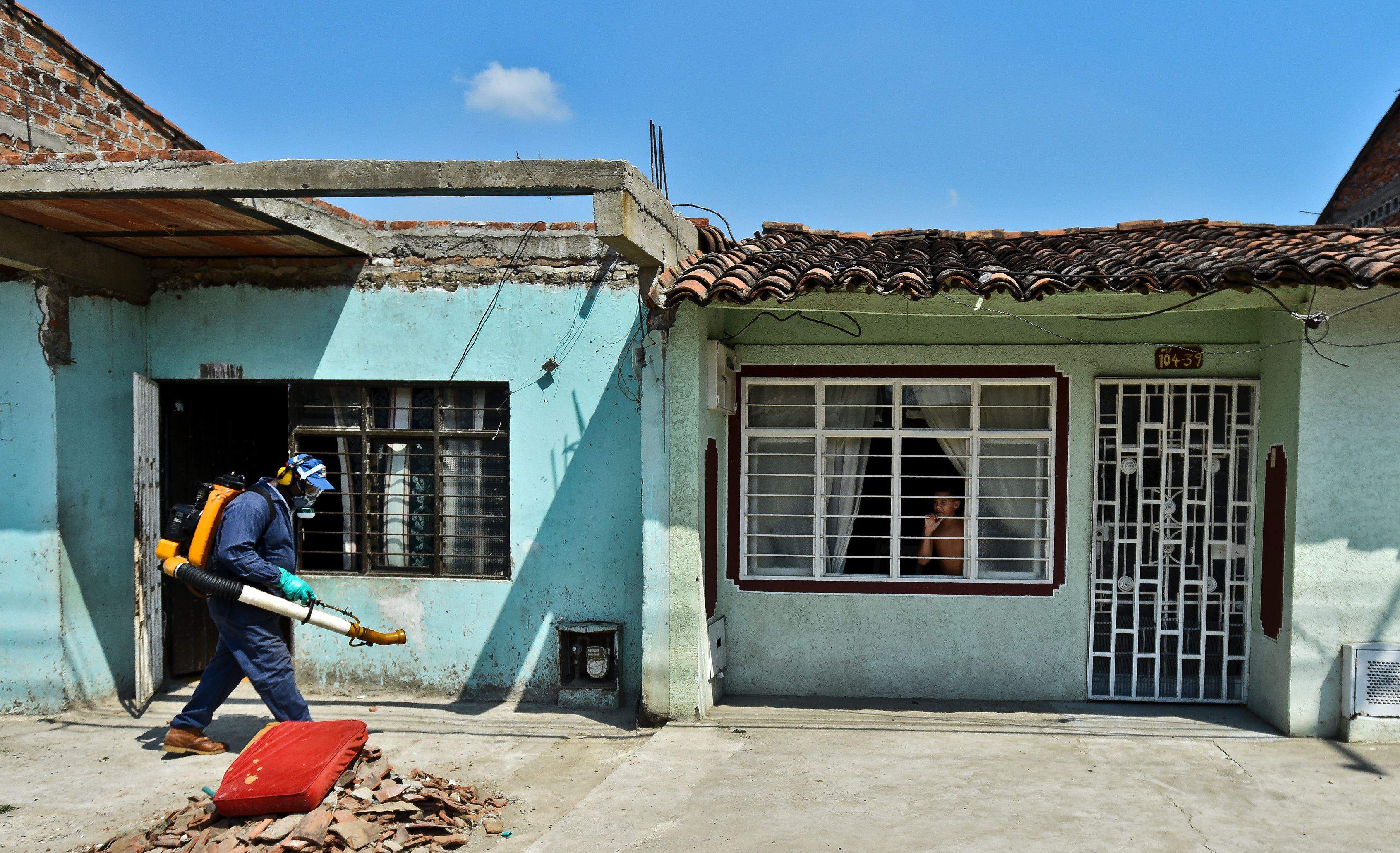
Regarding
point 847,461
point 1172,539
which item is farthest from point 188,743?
point 1172,539

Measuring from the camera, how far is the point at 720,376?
6570 mm

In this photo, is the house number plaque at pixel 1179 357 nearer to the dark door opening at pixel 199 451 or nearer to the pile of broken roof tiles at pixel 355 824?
the pile of broken roof tiles at pixel 355 824

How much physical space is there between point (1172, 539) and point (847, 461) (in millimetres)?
2549

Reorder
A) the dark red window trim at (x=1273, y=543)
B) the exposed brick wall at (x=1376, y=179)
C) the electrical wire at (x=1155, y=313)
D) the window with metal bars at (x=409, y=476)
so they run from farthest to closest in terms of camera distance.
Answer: the exposed brick wall at (x=1376, y=179), the window with metal bars at (x=409, y=476), the dark red window trim at (x=1273, y=543), the electrical wire at (x=1155, y=313)

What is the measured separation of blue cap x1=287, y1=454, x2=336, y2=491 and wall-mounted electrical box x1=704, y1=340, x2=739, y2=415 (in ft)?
9.17

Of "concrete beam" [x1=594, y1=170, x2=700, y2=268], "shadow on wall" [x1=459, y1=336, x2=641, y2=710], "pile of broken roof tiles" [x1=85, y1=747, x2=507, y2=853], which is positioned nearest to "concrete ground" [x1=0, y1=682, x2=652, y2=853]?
"pile of broken roof tiles" [x1=85, y1=747, x2=507, y2=853]

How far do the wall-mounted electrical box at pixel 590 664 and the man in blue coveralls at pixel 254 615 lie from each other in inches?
73.6

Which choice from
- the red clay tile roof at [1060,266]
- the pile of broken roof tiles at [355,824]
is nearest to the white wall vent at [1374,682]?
the red clay tile roof at [1060,266]

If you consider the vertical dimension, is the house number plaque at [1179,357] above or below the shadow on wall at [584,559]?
above

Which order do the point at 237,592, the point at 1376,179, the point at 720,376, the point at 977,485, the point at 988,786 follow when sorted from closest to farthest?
the point at 988,786, the point at 237,592, the point at 720,376, the point at 977,485, the point at 1376,179

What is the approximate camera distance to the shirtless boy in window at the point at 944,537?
7.00 metres

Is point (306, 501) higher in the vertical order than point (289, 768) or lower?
higher

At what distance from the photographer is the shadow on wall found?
6996 mm

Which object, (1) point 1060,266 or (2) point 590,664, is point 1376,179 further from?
(2) point 590,664
